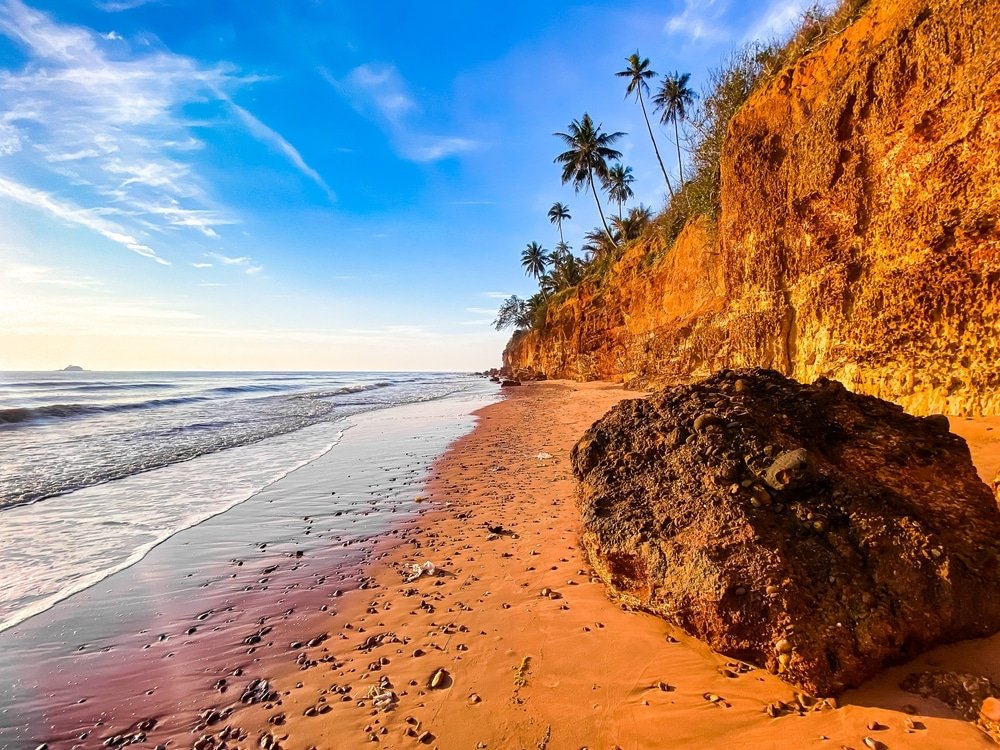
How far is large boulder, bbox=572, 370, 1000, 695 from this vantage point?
99.8 inches

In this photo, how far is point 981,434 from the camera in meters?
6.09

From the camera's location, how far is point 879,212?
29.5 ft

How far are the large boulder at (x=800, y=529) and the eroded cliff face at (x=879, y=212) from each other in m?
5.64

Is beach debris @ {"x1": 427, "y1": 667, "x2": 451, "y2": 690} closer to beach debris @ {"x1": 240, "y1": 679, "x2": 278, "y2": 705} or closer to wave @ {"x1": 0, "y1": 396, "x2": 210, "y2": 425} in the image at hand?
beach debris @ {"x1": 240, "y1": 679, "x2": 278, "y2": 705}

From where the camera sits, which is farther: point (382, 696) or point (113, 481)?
point (113, 481)

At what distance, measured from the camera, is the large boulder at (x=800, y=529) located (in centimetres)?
254

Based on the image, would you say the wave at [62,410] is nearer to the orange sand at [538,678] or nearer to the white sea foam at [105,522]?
the white sea foam at [105,522]

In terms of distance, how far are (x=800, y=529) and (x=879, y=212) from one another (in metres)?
9.54

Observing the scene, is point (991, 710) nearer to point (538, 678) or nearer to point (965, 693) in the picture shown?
point (965, 693)

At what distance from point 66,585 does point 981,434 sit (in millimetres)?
11925

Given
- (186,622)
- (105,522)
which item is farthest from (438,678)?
(105,522)

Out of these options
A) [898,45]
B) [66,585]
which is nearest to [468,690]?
[66,585]

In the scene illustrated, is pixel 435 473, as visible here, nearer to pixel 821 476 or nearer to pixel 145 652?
pixel 145 652

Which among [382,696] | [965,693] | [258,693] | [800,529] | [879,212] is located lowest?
[258,693]
